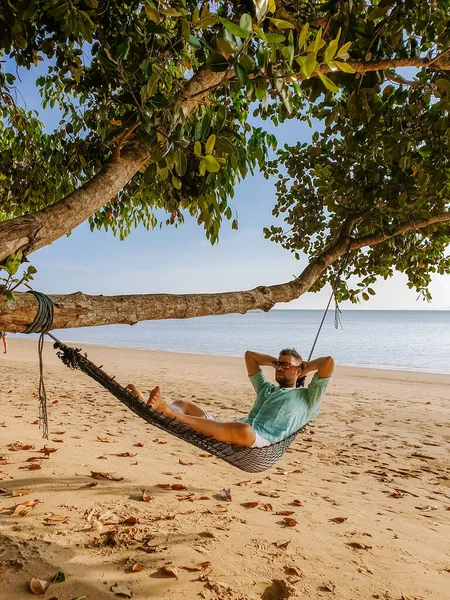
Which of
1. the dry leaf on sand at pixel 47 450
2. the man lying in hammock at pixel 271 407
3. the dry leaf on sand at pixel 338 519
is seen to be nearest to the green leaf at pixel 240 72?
the man lying in hammock at pixel 271 407

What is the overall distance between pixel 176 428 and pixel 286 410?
2.48ft

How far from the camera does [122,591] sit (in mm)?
1874

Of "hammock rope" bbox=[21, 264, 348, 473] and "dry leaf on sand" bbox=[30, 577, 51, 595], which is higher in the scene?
"hammock rope" bbox=[21, 264, 348, 473]

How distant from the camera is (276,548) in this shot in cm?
233

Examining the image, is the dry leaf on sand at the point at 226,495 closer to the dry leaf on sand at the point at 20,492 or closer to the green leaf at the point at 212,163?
the dry leaf on sand at the point at 20,492

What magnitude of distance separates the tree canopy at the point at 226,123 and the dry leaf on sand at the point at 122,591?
1.07m

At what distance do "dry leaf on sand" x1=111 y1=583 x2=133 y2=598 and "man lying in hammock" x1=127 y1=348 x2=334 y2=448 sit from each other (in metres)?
0.71

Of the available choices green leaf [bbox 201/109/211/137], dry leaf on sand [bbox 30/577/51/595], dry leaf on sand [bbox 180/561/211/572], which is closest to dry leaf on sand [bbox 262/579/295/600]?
dry leaf on sand [bbox 180/561/211/572]

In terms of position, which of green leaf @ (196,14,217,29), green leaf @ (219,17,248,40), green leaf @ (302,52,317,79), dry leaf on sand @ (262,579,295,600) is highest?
green leaf @ (196,14,217,29)

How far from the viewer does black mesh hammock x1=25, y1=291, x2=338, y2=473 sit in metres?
1.57

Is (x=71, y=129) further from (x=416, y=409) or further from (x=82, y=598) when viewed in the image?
(x=416, y=409)

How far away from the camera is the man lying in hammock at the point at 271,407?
2357 millimetres

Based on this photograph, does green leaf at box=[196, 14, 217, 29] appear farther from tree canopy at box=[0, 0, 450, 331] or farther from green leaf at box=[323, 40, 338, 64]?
green leaf at box=[323, 40, 338, 64]

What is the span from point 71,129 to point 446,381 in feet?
35.8
